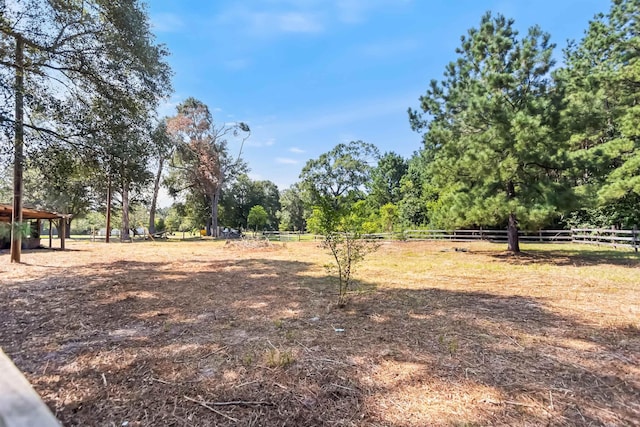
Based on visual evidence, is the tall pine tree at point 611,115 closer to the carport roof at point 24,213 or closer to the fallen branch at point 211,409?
the fallen branch at point 211,409

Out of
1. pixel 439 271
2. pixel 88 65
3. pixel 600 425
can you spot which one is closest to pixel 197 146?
pixel 88 65

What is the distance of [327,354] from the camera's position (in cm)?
295

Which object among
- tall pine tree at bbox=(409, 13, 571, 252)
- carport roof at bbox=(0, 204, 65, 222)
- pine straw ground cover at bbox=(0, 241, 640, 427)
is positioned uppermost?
tall pine tree at bbox=(409, 13, 571, 252)

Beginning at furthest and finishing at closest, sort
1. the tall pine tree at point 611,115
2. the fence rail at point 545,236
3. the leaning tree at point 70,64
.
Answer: the fence rail at point 545,236 < the tall pine tree at point 611,115 < the leaning tree at point 70,64

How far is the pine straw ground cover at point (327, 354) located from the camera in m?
2.05

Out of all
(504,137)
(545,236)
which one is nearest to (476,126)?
(504,137)

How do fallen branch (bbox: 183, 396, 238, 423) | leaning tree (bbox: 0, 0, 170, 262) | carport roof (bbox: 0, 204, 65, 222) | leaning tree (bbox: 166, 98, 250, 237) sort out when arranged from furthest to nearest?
leaning tree (bbox: 166, 98, 250, 237) < carport roof (bbox: 0, 204, 65, 222) < leaning tree (bbox: 0, 0, 170, 262) < fallen branch (bbox: 183, 396, 238, 423)

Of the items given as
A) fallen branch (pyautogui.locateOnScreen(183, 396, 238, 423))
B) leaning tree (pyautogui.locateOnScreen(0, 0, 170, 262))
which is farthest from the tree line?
fallen branch (pyautogui.locateOnScreen(183, 396, 238, 423))

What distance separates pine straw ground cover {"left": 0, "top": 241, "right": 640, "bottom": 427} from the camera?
80.7 inches

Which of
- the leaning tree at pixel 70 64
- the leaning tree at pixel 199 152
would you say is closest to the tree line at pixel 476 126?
the leaning tree at pixel 70 64

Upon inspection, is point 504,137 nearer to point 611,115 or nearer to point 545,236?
point 611,115

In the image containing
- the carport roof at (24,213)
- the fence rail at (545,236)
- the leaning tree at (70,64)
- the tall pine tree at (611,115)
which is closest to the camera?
the leaning tree at (70,64)

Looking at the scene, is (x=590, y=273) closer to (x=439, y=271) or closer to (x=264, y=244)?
(x=439, y=271)

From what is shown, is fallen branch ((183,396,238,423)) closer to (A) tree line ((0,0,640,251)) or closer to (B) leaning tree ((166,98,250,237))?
(A) tree line ((0,0,640,251))
